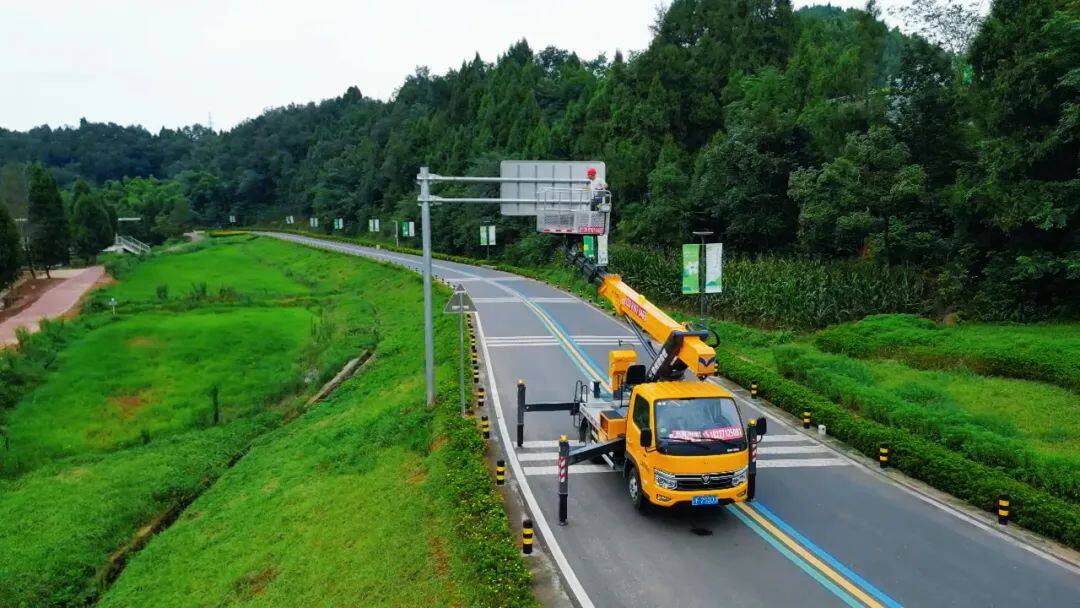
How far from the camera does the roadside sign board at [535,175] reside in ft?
59.8

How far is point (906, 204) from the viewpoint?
27.8m

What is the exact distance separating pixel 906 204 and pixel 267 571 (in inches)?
1007

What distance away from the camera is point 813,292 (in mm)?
28328

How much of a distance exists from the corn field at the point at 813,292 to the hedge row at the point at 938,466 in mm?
8974

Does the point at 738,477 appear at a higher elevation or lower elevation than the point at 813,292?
lower

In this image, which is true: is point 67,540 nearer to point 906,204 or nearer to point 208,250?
point 906,204

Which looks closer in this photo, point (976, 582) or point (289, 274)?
point (976, 582)

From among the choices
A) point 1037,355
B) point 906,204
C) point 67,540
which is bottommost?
point 67,540

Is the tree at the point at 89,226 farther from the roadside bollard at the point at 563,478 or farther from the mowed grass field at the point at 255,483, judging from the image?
the roadside bollard at the point at 563,478

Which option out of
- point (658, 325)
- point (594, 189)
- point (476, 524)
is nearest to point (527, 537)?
point (476, 524)

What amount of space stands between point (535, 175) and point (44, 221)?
49610 millimetres

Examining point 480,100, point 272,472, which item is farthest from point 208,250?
point 272,472

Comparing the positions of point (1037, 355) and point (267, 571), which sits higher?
point (1037, 355)

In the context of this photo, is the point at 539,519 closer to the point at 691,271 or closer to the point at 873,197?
the point at 691,271
